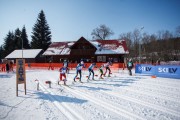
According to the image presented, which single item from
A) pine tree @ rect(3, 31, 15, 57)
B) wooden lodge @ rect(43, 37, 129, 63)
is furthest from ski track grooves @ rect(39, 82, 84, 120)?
pine tree @ rect(3, 31, 15, 57)

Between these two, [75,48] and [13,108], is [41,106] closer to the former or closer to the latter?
[13,108]

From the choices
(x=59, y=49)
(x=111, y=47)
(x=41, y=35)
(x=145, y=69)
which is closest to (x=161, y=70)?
(x=145, y=69)

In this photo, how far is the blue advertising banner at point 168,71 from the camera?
14453 millimetres

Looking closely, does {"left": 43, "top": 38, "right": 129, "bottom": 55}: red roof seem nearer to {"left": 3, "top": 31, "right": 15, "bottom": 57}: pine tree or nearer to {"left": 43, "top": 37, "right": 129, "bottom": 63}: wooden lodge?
{"left": 43, "top": 37, "right": 129, "bottom": 63}: wooden lodge

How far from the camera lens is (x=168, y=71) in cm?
1516

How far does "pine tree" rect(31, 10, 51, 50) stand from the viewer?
5806cm

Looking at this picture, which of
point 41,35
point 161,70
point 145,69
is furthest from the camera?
point 41,35

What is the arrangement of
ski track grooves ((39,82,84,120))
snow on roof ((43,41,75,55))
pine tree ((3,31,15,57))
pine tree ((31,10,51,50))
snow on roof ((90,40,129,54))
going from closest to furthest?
1. ski track grooves ((39,82,84,120))
2. snow on roof ((90,40,129,54))
3. snow on roof ((43,41,75,55))
4. pine tree ((31,10,51,50))
5. pine tree ((3,31,15,57))

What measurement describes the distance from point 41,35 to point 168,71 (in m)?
52.7

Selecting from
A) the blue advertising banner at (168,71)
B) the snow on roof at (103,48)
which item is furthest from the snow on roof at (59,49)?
the blue advertising banner at (168,71)

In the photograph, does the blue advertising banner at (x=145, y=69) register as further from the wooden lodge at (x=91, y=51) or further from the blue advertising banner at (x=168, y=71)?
the wooden lodge at (x=91, y=51)

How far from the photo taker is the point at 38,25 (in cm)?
5972

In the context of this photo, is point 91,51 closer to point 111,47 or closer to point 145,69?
point 111,47

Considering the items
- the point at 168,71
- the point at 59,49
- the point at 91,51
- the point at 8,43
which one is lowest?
the point at 168,71
